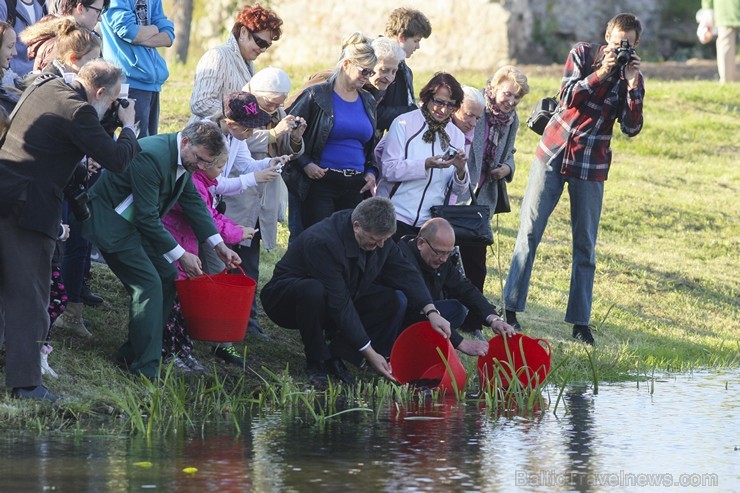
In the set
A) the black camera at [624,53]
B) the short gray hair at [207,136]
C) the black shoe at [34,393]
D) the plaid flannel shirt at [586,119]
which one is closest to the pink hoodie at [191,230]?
the short gray hair at [207,136]

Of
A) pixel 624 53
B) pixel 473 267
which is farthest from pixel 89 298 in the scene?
pixel 624 53

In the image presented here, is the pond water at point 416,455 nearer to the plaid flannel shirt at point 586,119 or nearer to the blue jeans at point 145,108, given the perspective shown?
the plaid flannel shirt at point 586,119

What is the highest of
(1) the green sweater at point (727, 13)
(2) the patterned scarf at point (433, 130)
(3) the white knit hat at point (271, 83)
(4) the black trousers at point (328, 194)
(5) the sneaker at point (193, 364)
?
→ (1) the green sweater at point (727, 13)

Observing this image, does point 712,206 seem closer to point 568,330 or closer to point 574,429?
point 568,330

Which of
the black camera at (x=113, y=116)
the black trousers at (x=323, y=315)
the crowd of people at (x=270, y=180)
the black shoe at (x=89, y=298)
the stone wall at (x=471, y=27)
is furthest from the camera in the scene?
the stone wall at (x=471, y=27)

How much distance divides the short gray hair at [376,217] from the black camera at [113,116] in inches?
60.3

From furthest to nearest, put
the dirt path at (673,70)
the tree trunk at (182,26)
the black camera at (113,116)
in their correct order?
the tree trunk at (182,26) < the dirt path at (673,70) < the black camera at (113,116)

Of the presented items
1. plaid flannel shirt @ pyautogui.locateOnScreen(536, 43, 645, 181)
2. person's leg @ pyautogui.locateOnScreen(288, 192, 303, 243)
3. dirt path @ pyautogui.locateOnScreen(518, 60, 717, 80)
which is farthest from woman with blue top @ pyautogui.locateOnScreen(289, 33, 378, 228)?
dirt path @ pyautogui.locateOnScreen(518, 60, 717, 80)

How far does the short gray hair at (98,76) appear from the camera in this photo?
7051 millimetres

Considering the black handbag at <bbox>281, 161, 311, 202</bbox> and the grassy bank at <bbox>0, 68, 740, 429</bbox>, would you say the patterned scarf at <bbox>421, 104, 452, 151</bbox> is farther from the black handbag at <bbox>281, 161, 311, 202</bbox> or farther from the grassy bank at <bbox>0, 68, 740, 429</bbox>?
the grassy bank at <bbox>0, 68, 740, 429</bbox>

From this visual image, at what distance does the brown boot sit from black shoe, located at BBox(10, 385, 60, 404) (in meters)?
1.26

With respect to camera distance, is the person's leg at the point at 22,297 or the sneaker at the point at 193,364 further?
the sneaker at the point at 193,364

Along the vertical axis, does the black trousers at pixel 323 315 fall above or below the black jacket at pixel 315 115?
below

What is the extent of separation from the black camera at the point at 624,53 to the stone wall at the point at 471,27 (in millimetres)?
12826
